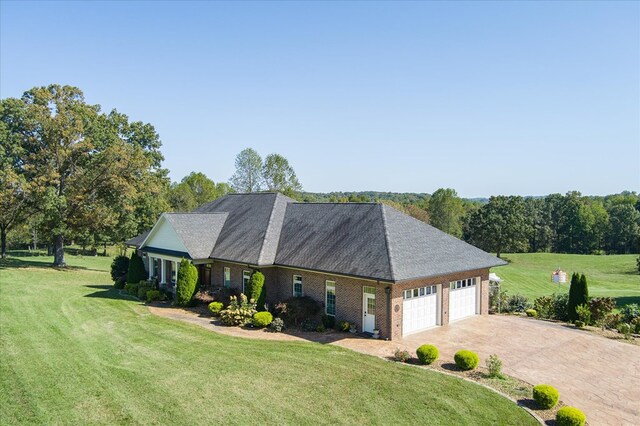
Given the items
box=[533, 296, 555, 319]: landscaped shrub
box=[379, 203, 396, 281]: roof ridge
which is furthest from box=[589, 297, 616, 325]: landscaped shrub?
box=[379, 203, 396, 281]: roof ridge

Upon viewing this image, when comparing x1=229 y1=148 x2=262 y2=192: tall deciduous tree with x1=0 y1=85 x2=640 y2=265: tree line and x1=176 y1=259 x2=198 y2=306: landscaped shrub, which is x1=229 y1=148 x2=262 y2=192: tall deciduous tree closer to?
x1=0 y1=85 x2=640 y2=265: tree line

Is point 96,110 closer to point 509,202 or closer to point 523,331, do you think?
point 523,331

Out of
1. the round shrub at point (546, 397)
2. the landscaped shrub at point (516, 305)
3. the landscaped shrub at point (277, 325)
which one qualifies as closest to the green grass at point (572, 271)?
the landscaped shrub at point (516, 305)

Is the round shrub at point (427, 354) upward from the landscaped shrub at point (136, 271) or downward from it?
downward

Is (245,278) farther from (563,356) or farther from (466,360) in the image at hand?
(563,356)

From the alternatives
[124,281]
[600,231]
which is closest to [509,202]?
[600,231]

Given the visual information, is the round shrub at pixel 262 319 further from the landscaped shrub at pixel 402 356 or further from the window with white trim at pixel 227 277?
the landscaped shrub at pixel 402 356
